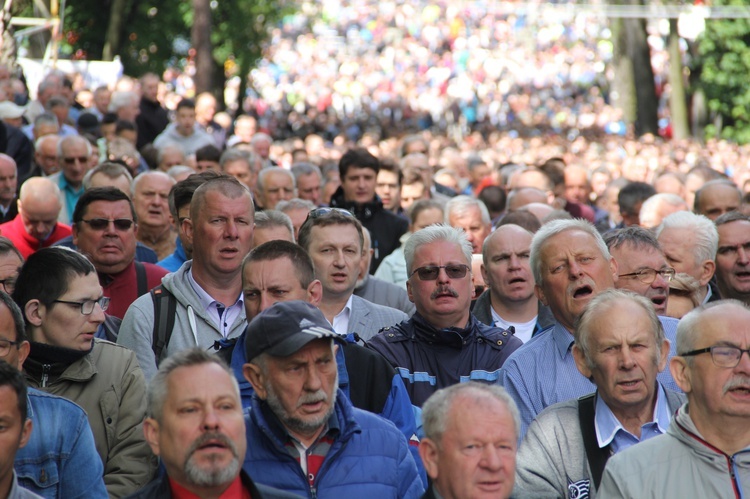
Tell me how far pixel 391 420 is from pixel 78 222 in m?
3.16

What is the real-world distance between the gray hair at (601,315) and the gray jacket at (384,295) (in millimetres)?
3190

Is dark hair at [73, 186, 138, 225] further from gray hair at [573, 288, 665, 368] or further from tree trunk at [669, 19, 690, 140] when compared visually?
tree trunk at [669, 19, 690, 140]

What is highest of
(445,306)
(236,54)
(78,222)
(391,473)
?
(236,54)

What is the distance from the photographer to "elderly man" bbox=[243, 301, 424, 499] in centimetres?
519

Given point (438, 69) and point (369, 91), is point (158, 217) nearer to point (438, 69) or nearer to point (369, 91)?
point (369, 91)

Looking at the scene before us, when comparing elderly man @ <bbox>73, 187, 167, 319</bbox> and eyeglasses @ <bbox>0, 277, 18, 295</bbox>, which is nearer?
eyeglasses @ <bbox>0, 277, 18, 295</bbox>

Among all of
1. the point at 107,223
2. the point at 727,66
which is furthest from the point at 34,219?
the point at 727,66

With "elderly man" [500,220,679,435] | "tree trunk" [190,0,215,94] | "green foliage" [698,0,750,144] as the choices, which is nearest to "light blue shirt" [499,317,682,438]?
"elderly man" [500,220,679,435]

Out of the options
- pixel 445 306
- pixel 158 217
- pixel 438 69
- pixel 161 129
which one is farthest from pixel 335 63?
pixel 445 306

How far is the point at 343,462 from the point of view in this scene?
5246 millimetres

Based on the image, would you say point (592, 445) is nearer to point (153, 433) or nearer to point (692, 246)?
point (153, 433)

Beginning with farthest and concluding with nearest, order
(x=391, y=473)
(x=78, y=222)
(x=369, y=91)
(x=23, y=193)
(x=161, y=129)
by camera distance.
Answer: (x=369, y=91) < (x=161, y=129) < (x=23, y=193) < (x=78, y=222) < (x=391, y=473)

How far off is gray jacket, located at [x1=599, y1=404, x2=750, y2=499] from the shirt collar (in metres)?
0.41

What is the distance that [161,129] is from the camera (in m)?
19.7
